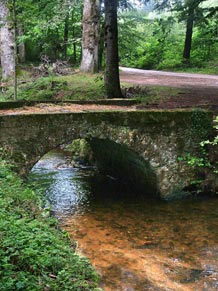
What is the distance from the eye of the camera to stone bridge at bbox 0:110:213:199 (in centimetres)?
830

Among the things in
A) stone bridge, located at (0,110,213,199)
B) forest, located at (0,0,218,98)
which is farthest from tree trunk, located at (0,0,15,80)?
stone bridge, located at (0,110,213,199)

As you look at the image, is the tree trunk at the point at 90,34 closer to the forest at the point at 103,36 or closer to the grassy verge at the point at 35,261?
the forest at the point at 103,36

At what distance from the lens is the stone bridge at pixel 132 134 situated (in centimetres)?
830

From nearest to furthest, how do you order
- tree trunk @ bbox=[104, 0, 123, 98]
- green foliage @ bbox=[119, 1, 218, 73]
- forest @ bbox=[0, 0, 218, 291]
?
forest @ bbox=[0, 0, 218, 291] → tree trunk @ bbox=[104, 0, 123, 98] → green foliage @ bbox=[119, 1, 218, 73]

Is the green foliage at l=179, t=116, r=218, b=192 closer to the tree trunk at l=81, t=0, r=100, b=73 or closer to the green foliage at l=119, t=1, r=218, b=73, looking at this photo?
Result: the tree trunk at l=81, t=0, r=100, b=73

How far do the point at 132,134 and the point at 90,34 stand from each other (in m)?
7.76

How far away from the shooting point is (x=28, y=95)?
520 inches

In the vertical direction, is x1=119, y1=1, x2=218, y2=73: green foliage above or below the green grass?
above

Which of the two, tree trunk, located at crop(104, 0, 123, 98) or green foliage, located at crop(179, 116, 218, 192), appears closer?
green foliage, located at crop(179, 116, 218, 192)

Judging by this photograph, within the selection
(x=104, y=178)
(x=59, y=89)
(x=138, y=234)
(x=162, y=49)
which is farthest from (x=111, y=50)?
(x=162, y=49)

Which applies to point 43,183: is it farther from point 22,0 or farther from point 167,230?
point 22,0

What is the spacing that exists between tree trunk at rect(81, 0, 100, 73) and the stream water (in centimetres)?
598

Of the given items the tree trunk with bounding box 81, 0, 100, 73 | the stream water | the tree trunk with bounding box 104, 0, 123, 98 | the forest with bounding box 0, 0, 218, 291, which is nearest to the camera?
the forest with bounding box 0, 0, 218, 291

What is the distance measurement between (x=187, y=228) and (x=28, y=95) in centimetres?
765
